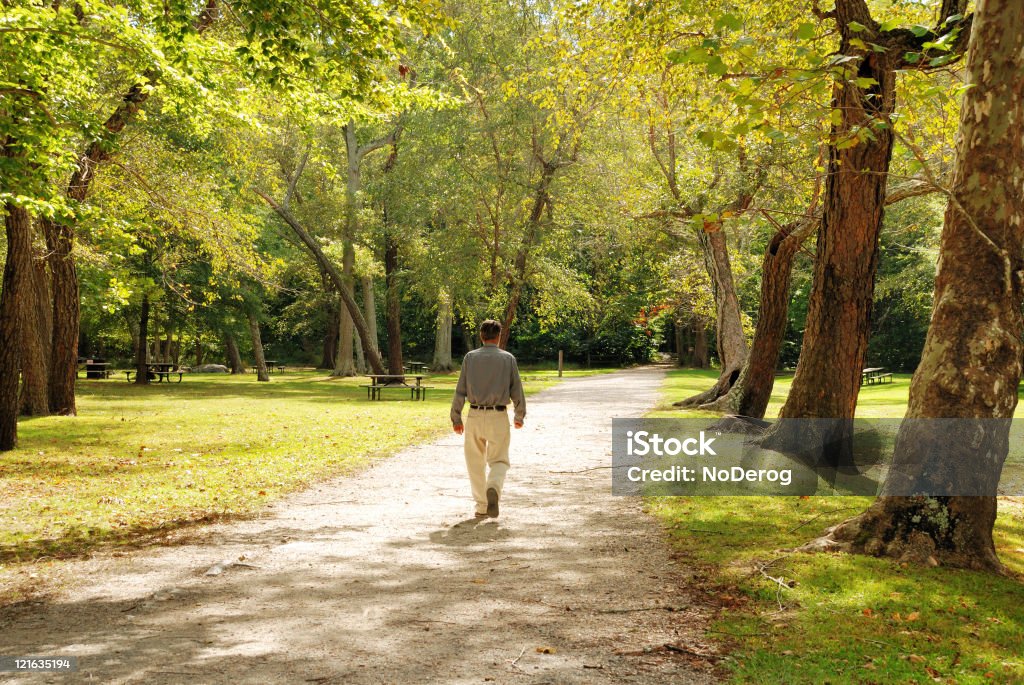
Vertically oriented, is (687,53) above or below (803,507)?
above

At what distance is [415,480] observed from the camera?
35.1ft

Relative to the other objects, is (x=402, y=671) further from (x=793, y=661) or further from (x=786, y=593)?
(x=786, y=593)

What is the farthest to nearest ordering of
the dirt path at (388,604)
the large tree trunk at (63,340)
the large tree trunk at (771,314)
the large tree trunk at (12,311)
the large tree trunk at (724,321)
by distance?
1. the large tree trunk at (724,321)
2. the large tree trunk at (63,340)
3. the large tree trunk at (771,314)
4. the large tree trunk at (12,311)
5. the dirt path at (388,604)

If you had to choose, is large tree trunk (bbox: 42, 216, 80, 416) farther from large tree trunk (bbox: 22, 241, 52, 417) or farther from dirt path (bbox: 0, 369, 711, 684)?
dirt path (bbox: 0, 369, 711, 684)

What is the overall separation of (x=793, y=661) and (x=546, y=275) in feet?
71.2

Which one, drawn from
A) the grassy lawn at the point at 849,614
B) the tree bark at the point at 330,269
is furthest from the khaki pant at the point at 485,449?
the tree bark at the point at 330,269

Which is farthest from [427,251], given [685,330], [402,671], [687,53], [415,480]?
[685,330]

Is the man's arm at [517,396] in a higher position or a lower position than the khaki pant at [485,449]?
higher

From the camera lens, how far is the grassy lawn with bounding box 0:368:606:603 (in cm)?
812

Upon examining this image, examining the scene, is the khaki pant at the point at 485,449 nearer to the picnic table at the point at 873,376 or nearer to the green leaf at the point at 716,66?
the green leaf at the point at 716,66

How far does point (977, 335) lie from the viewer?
6.34m

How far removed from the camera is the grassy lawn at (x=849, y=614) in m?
4.54

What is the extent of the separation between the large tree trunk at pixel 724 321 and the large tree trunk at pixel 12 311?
48.1 feet

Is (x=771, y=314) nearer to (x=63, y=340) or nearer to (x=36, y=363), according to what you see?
(x=63, y=340)
